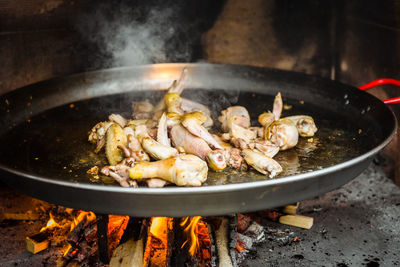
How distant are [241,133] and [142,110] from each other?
3.10 feet

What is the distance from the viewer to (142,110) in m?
3.03

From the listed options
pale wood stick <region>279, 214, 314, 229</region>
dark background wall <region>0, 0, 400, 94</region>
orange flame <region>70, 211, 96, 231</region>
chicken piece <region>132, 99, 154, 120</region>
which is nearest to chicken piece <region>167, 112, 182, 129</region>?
chicken piece <region>132, 99, 154, 120</region>

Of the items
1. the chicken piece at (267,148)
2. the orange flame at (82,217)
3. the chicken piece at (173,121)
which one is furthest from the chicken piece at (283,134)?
the orange flame at (82,217)

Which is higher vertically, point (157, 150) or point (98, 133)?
point (98, 133)

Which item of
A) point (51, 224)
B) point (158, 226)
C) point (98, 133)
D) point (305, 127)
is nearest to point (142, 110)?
point (98, 133)

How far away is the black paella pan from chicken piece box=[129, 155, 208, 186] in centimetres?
10

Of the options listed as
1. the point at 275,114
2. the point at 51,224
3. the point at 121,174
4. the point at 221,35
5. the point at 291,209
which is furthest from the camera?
the point at 221,35

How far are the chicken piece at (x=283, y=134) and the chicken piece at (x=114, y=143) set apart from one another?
958mm

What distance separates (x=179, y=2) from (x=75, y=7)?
3.67 feet

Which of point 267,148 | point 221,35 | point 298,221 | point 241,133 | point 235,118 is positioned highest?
point 221,35

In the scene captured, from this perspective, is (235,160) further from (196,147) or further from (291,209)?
(291,209)

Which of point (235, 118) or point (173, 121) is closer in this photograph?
point (173, 121)

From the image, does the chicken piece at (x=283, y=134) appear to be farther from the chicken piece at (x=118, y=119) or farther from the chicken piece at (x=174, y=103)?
the chicken piece at (x=118, y=119)

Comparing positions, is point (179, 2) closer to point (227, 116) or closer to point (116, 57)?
point (116, 57)
